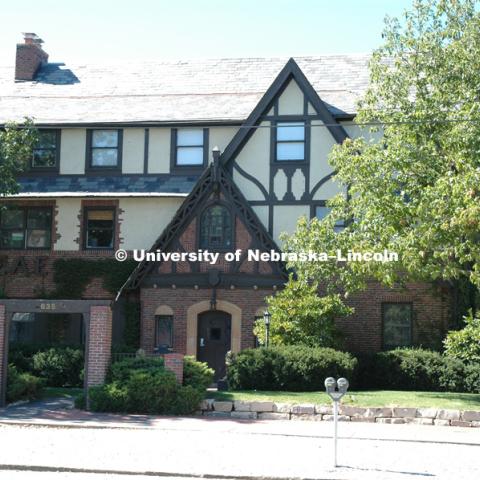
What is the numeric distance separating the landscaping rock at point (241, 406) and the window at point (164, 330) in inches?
336

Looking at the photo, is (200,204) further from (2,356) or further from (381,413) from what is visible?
(381,413)

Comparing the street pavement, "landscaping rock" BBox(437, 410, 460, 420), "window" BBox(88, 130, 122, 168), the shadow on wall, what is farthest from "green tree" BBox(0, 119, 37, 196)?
"landscaping rock" BBox(437, 410, 460, 420)

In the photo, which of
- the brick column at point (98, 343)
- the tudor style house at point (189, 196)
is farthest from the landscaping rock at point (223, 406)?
the tudor style house at point (189, 196)

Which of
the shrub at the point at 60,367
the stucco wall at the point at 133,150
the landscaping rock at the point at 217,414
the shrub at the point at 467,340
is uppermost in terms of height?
the stucco wall at the point at 133,150

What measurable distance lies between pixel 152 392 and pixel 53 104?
15518 millimetres

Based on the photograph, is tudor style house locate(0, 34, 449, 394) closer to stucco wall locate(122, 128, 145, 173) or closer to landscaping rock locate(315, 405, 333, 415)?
stucco wall locate(122, 128, 145, 173)

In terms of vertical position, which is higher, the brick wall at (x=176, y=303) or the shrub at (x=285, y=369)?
the brick wall at (x=176, y=303)

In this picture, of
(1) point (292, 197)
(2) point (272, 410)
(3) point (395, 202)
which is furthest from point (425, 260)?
(1) point (292, 197)

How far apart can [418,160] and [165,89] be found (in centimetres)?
1277

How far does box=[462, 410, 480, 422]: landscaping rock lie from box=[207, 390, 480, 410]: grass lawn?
486 mm

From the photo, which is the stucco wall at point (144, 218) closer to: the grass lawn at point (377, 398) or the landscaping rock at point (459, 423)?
the grass lawn at point (377, 398)

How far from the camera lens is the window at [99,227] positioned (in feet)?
95.5

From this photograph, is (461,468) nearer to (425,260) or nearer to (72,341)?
(425,260)

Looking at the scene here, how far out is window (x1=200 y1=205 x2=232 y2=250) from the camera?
27281 millimetres
